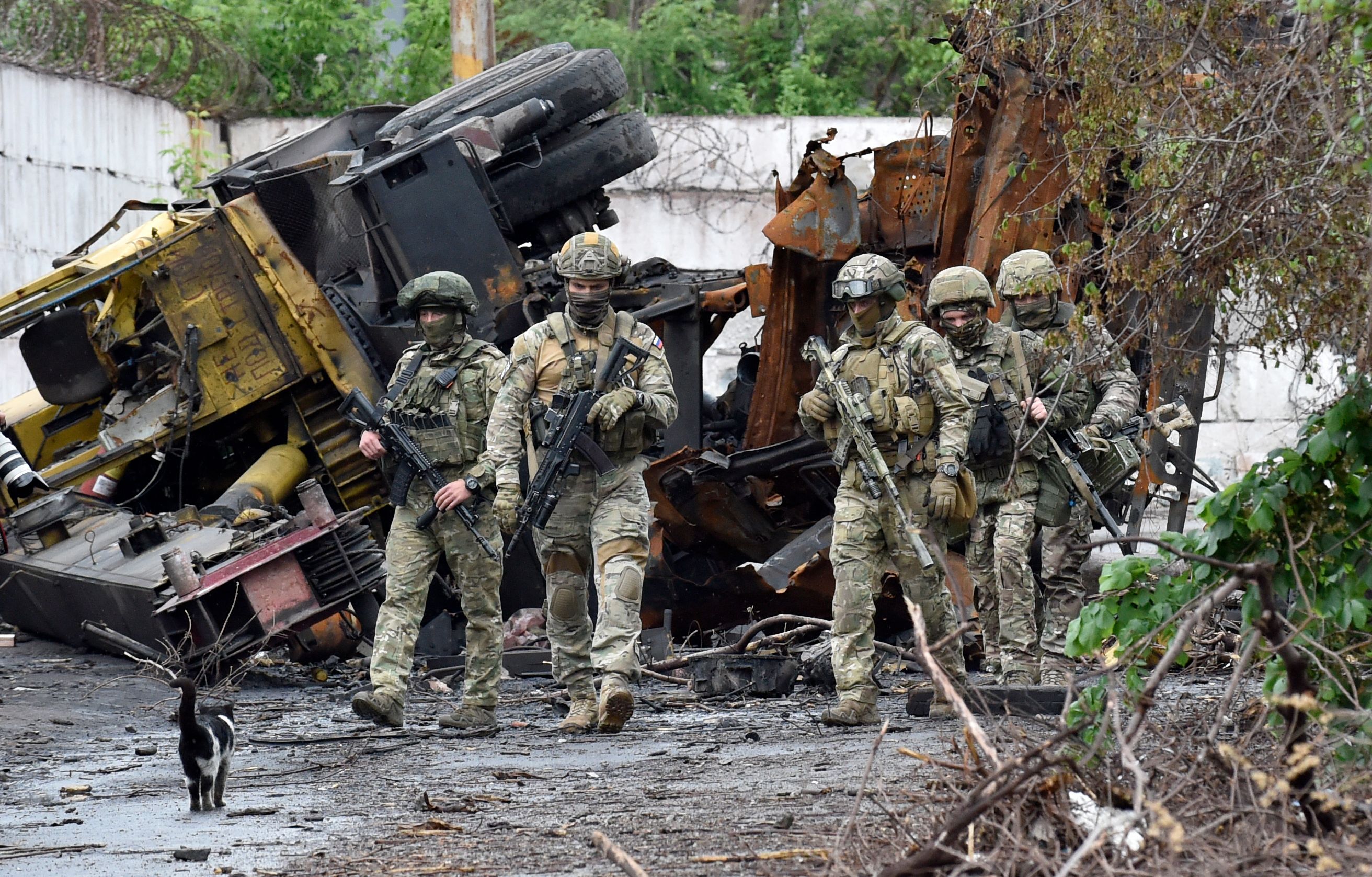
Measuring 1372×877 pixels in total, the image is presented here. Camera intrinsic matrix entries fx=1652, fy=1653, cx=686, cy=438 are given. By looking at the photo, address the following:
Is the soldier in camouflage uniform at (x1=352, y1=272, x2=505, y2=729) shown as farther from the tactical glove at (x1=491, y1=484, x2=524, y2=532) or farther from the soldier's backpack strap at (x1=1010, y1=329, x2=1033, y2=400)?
the soldier's backpack strap at (x1=1010, y1=329, x2=1033, y2=400)

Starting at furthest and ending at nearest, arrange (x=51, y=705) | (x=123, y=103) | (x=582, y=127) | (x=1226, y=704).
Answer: (x=123, y=103)
(x=582, y=127)
(x=51, y=705)
(x=1226, y=704)

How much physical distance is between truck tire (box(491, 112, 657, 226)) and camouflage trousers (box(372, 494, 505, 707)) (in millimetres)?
3326

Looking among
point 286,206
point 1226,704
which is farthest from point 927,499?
point 286,206

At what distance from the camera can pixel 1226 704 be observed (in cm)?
341

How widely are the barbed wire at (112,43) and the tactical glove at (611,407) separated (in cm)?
891

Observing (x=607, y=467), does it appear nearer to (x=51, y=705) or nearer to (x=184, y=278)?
(x=51, y=705)

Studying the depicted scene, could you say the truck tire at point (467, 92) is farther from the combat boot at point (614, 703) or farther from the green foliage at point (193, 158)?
the green foliage at point (193, 158)

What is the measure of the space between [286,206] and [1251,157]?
6.86 meters

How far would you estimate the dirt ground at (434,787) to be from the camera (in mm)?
4152

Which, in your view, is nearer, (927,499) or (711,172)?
(927,499)

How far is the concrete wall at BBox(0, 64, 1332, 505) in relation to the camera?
14648 millimetres

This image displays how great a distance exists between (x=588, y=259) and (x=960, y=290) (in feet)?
5.50

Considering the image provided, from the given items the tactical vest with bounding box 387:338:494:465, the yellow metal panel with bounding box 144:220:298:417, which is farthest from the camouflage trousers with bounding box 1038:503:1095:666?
the yellow metal panel with bounding box 144:220:298:417

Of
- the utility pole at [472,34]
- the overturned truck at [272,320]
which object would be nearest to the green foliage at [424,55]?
the utility pole at [472,34]
